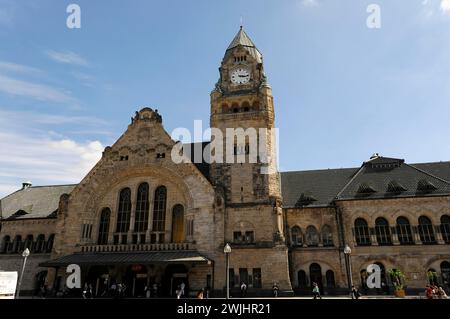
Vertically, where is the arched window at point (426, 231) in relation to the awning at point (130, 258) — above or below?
above

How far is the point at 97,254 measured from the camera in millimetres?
32812

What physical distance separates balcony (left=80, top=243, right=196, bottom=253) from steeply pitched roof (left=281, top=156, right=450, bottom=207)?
12994mm

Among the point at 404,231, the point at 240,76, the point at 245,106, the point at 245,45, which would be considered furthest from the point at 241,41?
the point at 404,231

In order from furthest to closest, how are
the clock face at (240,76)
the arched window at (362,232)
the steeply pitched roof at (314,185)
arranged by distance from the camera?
the clock face at (240,76) < the steeply pitched roof at (314,185) < the arched window at (362,232)

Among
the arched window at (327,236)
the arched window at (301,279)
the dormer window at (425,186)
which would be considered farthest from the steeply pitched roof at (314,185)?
the dormer window at (425,186)

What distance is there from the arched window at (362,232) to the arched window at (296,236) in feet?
19.3

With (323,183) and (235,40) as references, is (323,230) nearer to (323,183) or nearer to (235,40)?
(323,183)

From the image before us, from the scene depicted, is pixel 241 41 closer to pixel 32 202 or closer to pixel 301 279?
pixel 301 279

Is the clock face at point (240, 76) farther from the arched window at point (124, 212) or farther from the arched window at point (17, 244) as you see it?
the arched window at point (17, 244)

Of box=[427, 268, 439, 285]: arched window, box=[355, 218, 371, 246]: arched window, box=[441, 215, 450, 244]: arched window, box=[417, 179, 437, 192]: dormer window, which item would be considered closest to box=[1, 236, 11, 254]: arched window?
box=[355, 218, 371, 246]: arched window

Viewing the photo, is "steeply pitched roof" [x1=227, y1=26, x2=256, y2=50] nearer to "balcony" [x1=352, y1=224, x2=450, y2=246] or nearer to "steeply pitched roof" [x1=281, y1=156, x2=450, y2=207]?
"steeply pitched roof" [x1=281, y1=156, x2=450, y2=207]

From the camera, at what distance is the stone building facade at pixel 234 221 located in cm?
3105

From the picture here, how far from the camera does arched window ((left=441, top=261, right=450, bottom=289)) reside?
30922 millimetres
